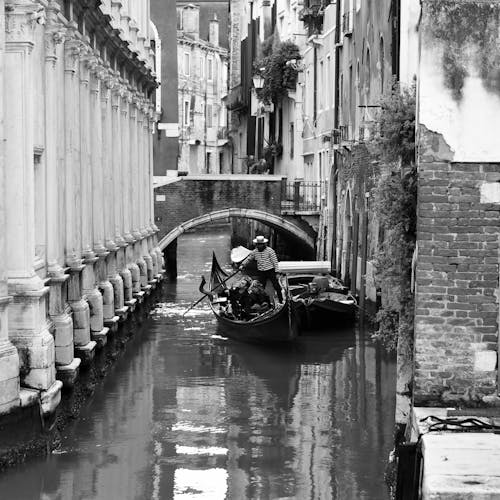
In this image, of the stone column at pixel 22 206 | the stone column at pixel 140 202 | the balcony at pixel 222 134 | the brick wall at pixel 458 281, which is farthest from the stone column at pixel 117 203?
the balcony at pixel 222 134

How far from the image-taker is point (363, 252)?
67.6ft

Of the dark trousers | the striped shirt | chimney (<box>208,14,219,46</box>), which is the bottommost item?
the dark trousers

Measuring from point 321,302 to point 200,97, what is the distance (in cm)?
3590

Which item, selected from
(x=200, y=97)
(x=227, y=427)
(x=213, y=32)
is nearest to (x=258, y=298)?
(x=227, y=427)

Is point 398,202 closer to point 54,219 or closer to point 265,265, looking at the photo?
point 54,219

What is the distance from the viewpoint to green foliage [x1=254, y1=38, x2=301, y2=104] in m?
30.8

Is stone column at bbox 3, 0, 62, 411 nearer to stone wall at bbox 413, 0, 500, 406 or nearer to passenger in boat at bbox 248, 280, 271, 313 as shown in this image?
stone wall at bbox 413, 0, 500, 406

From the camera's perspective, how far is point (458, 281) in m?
7.81

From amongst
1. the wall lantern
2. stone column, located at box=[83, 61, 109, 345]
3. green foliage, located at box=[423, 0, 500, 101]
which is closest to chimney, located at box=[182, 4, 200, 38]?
the wall lantern

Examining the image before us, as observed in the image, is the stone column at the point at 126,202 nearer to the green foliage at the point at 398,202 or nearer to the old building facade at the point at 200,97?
the green foliage at the point at 398,202

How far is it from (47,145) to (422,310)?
4331 millimetres

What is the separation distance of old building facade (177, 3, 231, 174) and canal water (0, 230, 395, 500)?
3394 cm

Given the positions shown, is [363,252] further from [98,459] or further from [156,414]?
[98,459]

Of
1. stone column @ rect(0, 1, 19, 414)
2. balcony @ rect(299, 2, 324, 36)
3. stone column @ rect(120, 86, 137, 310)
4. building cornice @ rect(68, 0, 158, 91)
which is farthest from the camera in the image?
balcony @ rect(299, 2, 324, 36)
